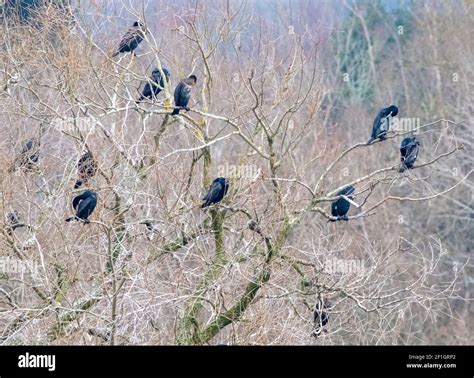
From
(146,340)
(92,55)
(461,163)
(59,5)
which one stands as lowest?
(146,340)

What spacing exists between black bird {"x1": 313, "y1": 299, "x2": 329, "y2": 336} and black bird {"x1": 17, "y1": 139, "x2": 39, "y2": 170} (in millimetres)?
3579

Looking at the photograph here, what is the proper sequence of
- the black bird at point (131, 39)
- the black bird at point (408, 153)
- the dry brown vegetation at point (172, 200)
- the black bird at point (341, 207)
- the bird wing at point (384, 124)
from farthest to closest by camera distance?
the black bird at point (131, 39) < the bird wing at point (384, 124) < the black bird at point (341, 207) < the black bird at point (408, 153) < the dry brown vegetation at point (172, 200)

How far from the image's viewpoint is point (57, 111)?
1322 centimetres

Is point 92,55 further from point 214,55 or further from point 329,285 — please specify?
point 329,285

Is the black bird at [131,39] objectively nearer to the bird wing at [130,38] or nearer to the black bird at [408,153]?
the bird wing at [130,38]

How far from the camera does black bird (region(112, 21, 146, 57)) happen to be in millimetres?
13656

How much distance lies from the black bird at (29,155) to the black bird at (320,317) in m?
3.58

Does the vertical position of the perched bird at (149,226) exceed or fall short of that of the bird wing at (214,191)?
it falls short

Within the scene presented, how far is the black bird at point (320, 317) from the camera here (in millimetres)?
12469

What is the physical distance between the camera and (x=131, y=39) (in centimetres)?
A: 1367

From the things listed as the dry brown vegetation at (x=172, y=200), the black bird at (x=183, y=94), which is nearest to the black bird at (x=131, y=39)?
the dry brown vegetation at (x=172, y=200)

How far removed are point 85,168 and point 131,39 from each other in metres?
1.75
